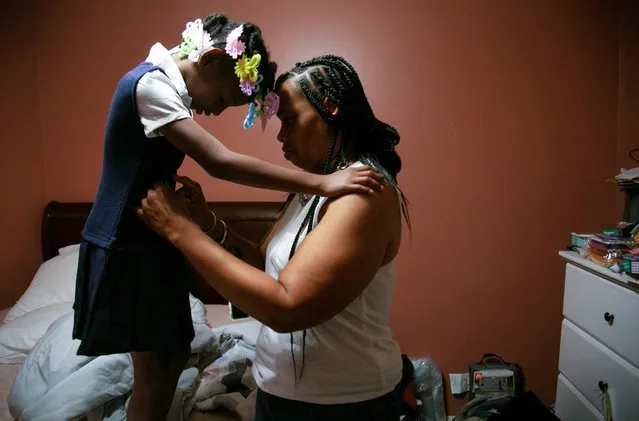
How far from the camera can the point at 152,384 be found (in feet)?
3.35

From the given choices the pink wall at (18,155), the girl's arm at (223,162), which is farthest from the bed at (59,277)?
the girl's arm at (223,162)

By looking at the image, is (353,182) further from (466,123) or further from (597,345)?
(466,123)

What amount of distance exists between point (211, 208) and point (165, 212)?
155 cm

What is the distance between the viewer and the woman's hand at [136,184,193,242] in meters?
0.78

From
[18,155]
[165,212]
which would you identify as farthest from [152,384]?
[18,155]

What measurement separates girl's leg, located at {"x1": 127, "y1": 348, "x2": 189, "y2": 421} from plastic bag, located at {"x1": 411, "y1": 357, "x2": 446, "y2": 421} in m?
1.42

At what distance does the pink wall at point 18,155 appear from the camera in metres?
2.34

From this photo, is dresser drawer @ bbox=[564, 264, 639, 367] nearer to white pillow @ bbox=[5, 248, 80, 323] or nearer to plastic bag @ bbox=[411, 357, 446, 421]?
plastic bag @ bbox=[411, 357, 446, 421]

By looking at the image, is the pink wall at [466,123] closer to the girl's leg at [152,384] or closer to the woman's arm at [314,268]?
the girl's leg at [152,384]

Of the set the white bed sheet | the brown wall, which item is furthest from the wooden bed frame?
the brown wall

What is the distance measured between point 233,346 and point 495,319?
1.38 metres

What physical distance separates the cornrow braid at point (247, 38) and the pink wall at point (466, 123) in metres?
1.23

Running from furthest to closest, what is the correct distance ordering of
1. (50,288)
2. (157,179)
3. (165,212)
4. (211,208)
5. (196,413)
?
1. (211,208)
2. (50,288)
3. (196,413)
4. (157,179)
5. (165,212)

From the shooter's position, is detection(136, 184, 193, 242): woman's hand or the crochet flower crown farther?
the crochet flower crown
